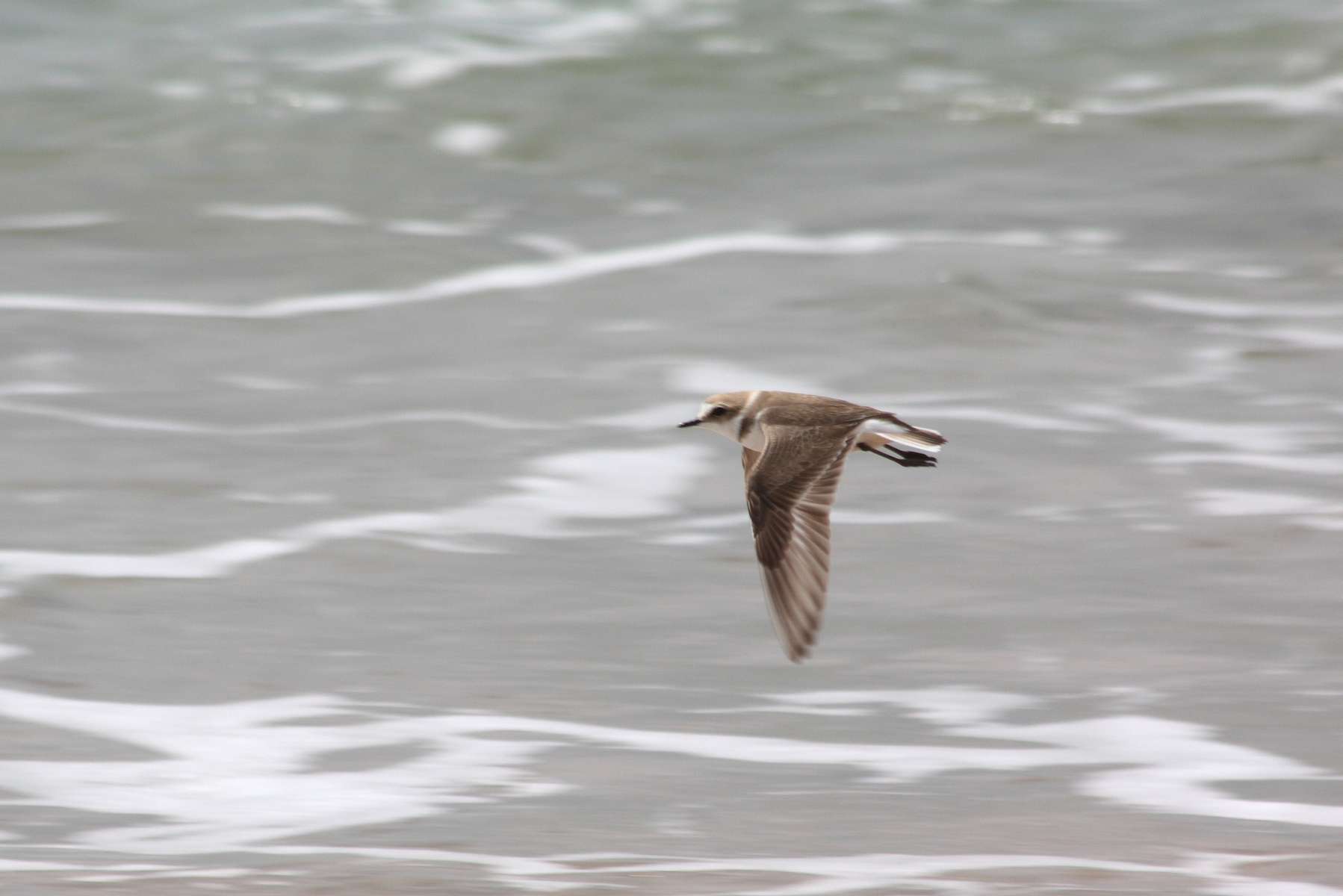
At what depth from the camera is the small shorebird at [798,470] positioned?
3988 mm

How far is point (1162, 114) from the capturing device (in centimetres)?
1184

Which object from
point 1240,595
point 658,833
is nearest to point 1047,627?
point 1240,595

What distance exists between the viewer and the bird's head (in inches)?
174

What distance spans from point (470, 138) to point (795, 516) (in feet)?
25.1

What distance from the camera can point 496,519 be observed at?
20.9ft

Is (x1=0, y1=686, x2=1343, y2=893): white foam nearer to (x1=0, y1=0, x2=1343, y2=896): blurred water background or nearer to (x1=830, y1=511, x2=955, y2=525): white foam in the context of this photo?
(x1=0, y1=0, x2=1343, y2=896): blurred water background

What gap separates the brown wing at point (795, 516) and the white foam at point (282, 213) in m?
6.39

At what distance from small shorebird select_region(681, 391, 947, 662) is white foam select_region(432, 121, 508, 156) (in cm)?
708

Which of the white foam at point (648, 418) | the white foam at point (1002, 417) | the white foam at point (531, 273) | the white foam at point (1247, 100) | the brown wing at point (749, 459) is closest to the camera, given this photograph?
the brown wing at point (749, 459)

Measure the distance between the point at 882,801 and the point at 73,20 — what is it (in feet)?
35.3

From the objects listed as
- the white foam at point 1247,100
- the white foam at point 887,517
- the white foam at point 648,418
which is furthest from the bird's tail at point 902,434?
the white foam at point 1247,100

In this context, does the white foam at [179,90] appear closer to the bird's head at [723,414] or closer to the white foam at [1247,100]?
the white foam at [1247,100]

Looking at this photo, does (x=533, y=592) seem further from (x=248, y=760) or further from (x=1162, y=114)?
(x=1162, y=114)

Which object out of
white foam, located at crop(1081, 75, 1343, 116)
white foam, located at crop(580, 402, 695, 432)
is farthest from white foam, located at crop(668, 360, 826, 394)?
white foam, located at crop(1081, 75, 1343, 116)
